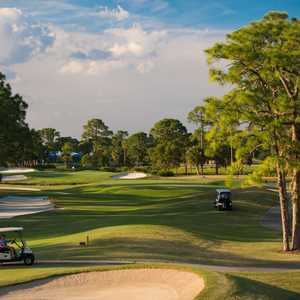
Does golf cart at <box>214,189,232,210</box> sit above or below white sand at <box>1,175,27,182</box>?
below

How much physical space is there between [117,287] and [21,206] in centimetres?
4625

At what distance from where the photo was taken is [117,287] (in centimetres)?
2127

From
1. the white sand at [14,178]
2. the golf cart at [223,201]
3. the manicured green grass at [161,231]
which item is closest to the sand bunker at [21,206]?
the manicured green grass at [161,231]

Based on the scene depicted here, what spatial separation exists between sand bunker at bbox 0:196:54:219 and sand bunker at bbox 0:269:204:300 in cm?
3302

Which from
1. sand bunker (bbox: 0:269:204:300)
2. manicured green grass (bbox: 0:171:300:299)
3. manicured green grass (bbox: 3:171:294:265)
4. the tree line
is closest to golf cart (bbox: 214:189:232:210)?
manicured green grass (bbox: 0:171:300:299)

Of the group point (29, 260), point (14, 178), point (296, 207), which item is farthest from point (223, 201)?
point (14, 178)

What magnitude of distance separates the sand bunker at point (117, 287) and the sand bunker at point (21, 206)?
33.0 metres

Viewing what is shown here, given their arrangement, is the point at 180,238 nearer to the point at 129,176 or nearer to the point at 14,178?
the point at 129,176

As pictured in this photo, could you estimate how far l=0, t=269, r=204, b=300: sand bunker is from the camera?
19883 millimetres

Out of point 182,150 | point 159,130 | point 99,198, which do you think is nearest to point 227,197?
point 99,198

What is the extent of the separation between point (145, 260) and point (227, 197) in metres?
29.1

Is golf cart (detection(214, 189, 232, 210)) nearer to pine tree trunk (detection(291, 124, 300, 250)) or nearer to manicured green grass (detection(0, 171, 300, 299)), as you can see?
manicured green grass (detection(0, 171, 300, 299))

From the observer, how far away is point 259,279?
21.6 m

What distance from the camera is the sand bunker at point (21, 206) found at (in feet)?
190
